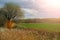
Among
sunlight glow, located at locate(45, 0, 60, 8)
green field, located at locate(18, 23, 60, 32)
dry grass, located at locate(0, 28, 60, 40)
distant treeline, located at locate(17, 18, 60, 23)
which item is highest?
sunlight glow, located at locate(45, 0, 60, 8)

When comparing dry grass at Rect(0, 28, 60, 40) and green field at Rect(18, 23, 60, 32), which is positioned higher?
green field at Rect(18, 23, 60, 32)

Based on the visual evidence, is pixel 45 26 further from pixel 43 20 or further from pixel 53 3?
pixel 53 3

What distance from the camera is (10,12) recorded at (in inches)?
66.3

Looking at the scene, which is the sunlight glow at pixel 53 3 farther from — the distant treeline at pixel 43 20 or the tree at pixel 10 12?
the tree at pixel 10 12

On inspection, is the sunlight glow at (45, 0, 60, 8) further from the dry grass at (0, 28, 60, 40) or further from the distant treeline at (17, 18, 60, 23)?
the dry grass at (0, 28, 60, 40)

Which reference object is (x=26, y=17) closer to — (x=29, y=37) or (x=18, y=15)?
(x=18, y=15)

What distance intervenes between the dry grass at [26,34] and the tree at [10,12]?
3.9 inches

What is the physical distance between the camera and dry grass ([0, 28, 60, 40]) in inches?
64.0

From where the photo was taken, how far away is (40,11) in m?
1.68

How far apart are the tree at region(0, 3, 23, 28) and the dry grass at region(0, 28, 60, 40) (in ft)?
0.33

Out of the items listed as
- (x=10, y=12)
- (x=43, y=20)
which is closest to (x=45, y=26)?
(x=43, y=20)

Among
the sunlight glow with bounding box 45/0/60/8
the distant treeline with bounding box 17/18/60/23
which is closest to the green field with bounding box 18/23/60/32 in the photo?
the distant treeline with bounding box 17/18/60/23

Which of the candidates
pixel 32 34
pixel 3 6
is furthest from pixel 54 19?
pixel 3 6

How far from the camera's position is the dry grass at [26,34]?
5.33ft
